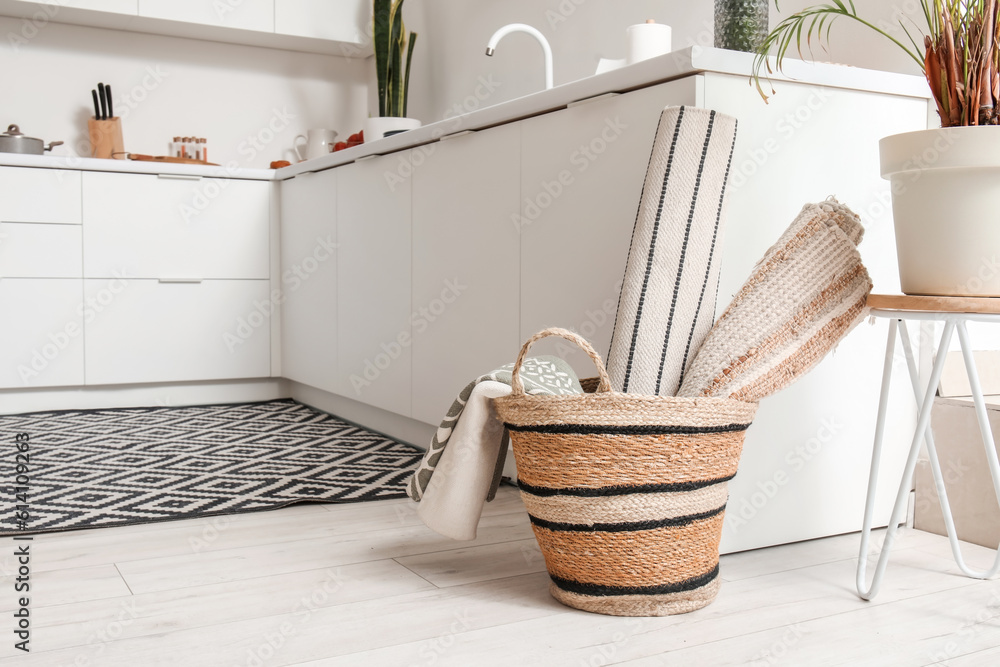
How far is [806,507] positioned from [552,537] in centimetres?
60

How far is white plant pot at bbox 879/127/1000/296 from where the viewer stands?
123cm

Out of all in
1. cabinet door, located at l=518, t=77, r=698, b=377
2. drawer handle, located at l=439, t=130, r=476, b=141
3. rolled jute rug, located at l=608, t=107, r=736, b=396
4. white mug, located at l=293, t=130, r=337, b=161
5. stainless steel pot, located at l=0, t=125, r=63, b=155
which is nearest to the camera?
rolled jute rug, located at l=608, t=107, r=736, b=396

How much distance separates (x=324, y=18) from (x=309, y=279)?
149cm

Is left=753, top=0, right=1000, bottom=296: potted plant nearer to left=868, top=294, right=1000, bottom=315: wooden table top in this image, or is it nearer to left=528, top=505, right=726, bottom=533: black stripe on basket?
left=868, top=294, right=1000, bottom=315: wooden table top

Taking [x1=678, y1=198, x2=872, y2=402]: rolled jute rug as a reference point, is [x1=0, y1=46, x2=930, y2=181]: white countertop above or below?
above

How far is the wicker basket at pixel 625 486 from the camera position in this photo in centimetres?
121

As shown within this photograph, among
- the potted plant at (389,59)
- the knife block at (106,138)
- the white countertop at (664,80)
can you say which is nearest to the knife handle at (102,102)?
the knife block at (106,138)

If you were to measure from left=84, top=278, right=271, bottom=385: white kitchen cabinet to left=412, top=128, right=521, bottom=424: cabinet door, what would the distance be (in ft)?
4.07

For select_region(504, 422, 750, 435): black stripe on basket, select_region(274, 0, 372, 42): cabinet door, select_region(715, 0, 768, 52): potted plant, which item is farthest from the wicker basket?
select_region(274, 0, 372, 42): cabinet door

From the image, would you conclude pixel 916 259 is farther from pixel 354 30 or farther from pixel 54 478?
pixel 354 30

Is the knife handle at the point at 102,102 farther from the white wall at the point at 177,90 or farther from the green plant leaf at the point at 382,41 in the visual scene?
the green plant leaf at the point at 382,41

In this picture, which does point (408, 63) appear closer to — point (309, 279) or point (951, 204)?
point (309, 279)

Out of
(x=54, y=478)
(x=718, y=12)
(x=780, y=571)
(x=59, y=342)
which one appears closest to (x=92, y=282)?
(x=59, y=342)

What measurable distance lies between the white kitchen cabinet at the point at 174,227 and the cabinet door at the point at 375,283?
67cm
